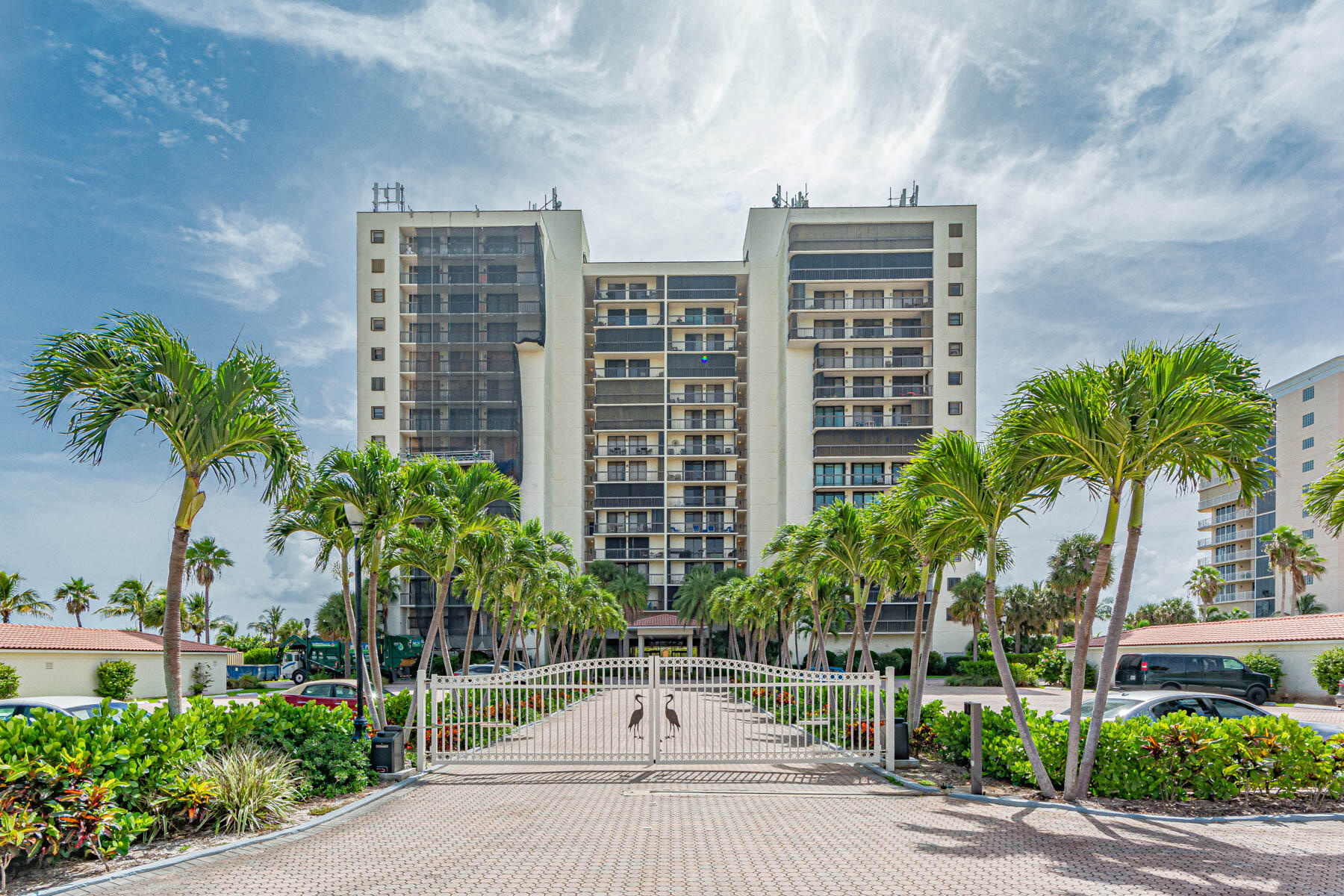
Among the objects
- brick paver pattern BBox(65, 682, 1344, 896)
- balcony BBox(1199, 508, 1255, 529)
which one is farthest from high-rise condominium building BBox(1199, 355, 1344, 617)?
brick paver pattern BBox(65, 682, 1344, 896)

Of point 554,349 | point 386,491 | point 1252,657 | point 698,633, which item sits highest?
point 554,349

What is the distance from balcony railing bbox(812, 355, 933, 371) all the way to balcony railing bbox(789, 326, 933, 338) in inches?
62.6

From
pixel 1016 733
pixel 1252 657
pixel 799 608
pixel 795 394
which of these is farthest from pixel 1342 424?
pixel 1016 733

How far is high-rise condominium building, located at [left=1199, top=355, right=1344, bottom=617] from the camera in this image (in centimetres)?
7244

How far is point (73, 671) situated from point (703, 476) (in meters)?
49.0

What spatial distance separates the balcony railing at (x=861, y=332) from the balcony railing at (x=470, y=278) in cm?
2126

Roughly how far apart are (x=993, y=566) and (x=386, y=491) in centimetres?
1100

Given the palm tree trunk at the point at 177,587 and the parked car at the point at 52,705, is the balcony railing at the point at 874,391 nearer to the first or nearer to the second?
the parked car at the point at 52,705

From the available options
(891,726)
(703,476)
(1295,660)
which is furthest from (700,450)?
A: (891,726)

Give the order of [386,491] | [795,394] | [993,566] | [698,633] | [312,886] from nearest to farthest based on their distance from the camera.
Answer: [312,886], [993,566], [386,491], [795,394], [698,633]

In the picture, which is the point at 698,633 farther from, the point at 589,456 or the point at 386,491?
the point at 386,491

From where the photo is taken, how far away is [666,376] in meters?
77.0

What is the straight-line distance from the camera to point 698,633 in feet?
253

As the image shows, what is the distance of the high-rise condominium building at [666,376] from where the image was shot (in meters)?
70.0
